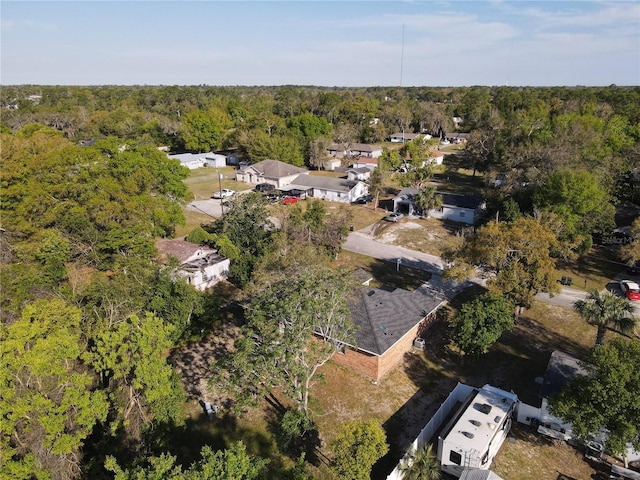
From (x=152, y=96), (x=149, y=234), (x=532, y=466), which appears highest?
(x=152, y=96)

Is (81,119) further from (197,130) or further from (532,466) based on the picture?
(532,466)

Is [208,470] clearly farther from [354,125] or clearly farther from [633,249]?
[354,125]

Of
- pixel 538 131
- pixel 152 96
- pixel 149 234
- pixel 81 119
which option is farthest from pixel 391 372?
pixel 152 96

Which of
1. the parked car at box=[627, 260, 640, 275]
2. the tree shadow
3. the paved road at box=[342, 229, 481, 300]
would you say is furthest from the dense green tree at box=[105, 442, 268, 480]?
the parked car at box=[627, 260, 640, 275]

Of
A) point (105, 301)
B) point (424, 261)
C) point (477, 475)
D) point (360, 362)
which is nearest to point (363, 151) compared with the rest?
point (424, 261)

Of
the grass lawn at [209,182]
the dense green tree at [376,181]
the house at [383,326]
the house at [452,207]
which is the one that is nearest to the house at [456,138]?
the grass lawn at [209,182]

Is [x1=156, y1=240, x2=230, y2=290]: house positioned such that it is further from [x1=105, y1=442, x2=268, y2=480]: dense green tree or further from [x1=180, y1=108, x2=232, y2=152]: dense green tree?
[x1=180, y1=108, x2=232, y2=152]: dense green tree

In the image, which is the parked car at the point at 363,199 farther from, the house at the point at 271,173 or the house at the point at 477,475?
the house at the point at 477,475
